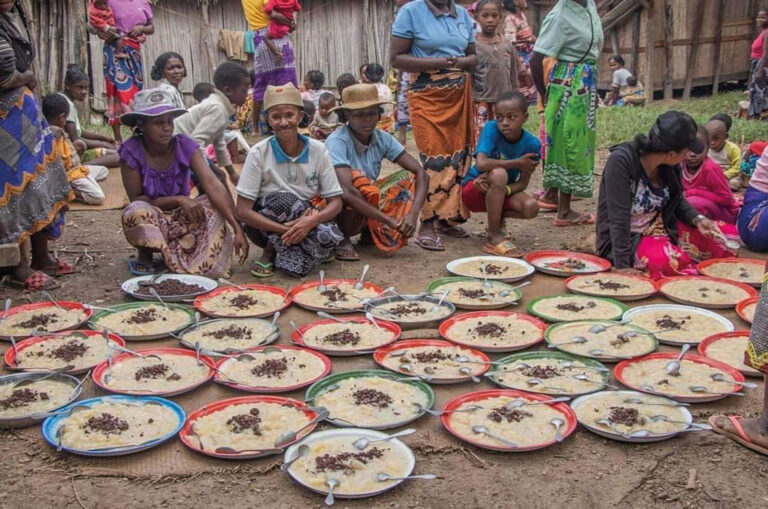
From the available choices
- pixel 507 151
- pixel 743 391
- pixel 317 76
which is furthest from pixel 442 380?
pixel 317 76

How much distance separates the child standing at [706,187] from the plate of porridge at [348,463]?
3.62 metres

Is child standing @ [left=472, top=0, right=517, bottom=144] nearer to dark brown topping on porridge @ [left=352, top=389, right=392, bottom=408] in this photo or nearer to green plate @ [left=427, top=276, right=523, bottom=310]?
green plate @ [left=427, top=276, right=523, bottom=310]

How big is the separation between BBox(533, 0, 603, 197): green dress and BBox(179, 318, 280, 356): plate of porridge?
2.87m

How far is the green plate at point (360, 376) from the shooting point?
246cm

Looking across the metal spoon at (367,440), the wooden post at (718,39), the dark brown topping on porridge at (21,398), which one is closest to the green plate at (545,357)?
A: the metal spoon at (367,440)

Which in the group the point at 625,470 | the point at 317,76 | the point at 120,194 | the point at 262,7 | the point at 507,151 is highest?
the point at 262,7

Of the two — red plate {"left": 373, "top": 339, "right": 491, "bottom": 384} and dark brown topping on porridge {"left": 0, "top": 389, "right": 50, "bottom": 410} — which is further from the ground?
dark brown topping on porridge {"left": 0, "top": 389, "right": 50, "bottom": 410}

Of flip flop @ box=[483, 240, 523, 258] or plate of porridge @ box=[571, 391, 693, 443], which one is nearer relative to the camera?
plate of porridge @ box=[571, 391, 693, 443]

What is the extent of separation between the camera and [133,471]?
7.43 feet

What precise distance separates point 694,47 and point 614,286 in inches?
488

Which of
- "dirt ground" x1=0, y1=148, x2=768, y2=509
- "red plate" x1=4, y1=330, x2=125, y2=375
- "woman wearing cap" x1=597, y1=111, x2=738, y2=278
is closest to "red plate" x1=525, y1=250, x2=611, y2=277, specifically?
"woman wearing cap" x1=597, y1=111, x2=738, y2=278

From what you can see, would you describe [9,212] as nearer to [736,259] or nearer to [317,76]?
[736,259]

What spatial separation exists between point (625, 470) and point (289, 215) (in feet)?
8.74

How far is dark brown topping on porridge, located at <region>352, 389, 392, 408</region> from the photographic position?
261 cm
